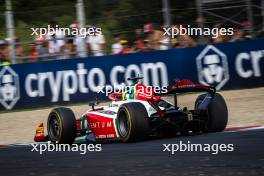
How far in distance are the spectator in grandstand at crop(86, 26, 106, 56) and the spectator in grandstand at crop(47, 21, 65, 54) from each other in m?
0.73

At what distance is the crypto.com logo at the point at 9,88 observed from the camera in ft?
58.4

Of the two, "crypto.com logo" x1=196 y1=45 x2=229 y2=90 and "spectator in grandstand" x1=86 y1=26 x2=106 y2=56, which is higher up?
"spectator in grandstand" x1=86 y1=26 x2=106 y2=56

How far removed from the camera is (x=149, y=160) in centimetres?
816

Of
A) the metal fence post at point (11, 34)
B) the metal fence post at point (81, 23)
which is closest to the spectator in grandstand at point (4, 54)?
the metal fence post at point (11, 34)

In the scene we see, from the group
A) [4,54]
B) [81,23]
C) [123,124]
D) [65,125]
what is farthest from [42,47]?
[123,124]

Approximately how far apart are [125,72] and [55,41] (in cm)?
210

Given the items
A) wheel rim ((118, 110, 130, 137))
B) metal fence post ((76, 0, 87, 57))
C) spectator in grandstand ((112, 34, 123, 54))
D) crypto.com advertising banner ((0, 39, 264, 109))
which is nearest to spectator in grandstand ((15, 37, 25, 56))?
crypto.com advertising banner ((0, 39, 264, 109))

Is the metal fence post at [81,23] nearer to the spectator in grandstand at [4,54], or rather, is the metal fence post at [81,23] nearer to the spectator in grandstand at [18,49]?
the spectator in grandstand at [18,49]

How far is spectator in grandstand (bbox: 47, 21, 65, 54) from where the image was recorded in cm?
1828

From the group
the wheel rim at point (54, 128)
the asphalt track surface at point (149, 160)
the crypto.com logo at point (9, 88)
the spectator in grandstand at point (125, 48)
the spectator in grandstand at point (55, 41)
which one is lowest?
the asphalt track surface at point (149, 160)

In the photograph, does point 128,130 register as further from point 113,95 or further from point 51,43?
point 51,43

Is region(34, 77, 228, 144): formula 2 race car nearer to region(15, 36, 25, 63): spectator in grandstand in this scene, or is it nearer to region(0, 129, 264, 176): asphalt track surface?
region(0, 129, 264, 176): asphalt track surface

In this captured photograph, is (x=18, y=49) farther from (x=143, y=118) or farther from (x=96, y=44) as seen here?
(x=143, y=118)

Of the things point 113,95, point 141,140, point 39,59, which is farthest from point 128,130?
point 39,59
